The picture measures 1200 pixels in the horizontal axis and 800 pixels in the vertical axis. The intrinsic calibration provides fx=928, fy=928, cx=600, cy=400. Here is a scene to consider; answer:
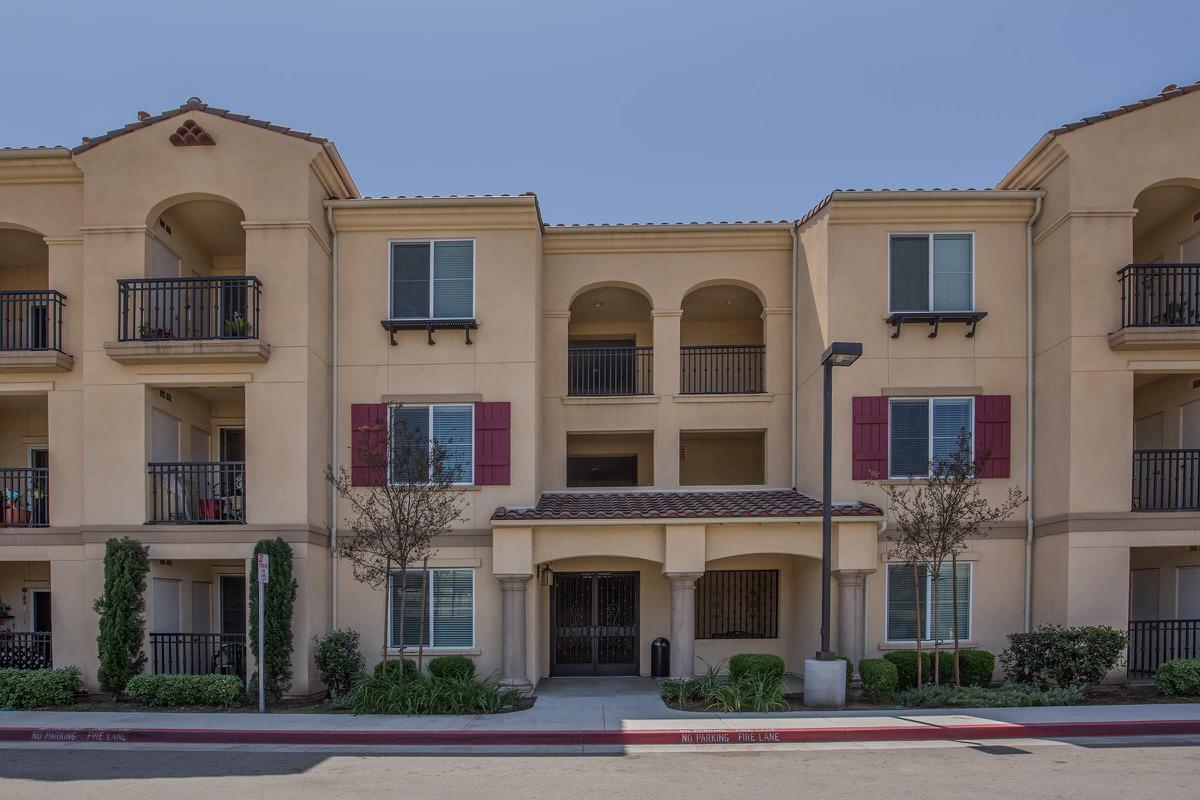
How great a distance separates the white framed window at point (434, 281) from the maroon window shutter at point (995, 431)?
32.7 feet

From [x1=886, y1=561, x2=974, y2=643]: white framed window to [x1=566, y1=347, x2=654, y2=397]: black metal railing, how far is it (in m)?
6.42

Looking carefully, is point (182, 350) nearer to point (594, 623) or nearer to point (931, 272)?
point (594, 623)

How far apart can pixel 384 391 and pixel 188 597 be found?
559 cm

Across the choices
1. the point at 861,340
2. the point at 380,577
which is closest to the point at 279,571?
the point at 380,577

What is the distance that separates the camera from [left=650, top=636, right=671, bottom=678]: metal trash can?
60.7ft

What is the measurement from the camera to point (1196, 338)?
52.9 ft

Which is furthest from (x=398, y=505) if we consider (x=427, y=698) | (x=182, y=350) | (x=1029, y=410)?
(x=1029, y=410)

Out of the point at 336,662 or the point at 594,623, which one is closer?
the point at 336,662

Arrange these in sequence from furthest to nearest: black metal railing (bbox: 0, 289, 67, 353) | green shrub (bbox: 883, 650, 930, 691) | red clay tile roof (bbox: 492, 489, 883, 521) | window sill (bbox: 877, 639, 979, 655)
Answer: window sill (bbox: 877, 639, 979, 655)
black metal railing (bbox: 0, 289, 67, 353)
red clay tile roof (bbox: 492, 489, 883, 521)
green shrub (bbox: 883, 650, 930, 691)

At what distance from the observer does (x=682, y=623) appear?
16688mm

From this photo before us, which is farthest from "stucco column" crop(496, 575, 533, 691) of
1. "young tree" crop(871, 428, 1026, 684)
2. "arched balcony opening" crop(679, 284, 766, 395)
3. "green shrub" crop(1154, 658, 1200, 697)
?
"green shrub" crop(1154, 658, 1200, 697)

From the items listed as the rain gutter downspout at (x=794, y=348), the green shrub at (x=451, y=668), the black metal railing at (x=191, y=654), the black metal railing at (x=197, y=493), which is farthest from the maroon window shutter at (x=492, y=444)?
the rain gutter downspout at (x=794, y=348)

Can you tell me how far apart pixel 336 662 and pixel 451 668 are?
2020 millimetres

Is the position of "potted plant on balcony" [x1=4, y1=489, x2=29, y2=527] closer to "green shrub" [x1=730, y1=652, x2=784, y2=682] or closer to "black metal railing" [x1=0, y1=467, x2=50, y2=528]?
"black metal railing" [x1=0, y1=467, x2=50, y2=528]
